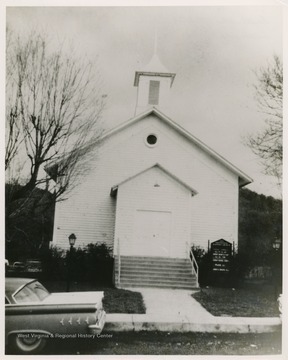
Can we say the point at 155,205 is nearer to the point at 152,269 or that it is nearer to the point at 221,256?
the point at 152,269

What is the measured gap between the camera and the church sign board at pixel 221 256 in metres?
11.5

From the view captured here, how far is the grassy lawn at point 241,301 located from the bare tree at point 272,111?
2.15 metres

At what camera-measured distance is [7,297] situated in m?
6.52

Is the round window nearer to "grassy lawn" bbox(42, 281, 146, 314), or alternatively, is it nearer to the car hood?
"grassy lawn" bbox(42, 281, 146, 314)

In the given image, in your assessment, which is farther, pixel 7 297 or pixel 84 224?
pixel 84 224

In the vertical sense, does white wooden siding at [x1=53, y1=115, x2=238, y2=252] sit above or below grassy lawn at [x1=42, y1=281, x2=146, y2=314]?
above

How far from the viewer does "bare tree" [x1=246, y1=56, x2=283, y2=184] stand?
802cm

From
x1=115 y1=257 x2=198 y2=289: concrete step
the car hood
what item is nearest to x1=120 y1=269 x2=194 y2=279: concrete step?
x1=115 y1=257 x2=198 y2=289: concrete step

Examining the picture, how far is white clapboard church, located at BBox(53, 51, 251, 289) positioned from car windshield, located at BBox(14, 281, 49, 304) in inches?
177

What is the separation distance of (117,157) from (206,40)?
6.03 metres

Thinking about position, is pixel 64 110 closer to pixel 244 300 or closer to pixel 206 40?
pixel 206 40

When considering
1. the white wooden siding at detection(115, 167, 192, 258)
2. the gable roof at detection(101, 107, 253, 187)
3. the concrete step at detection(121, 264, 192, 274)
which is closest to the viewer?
the concrete step at detection(121, 264, 192, 274)
